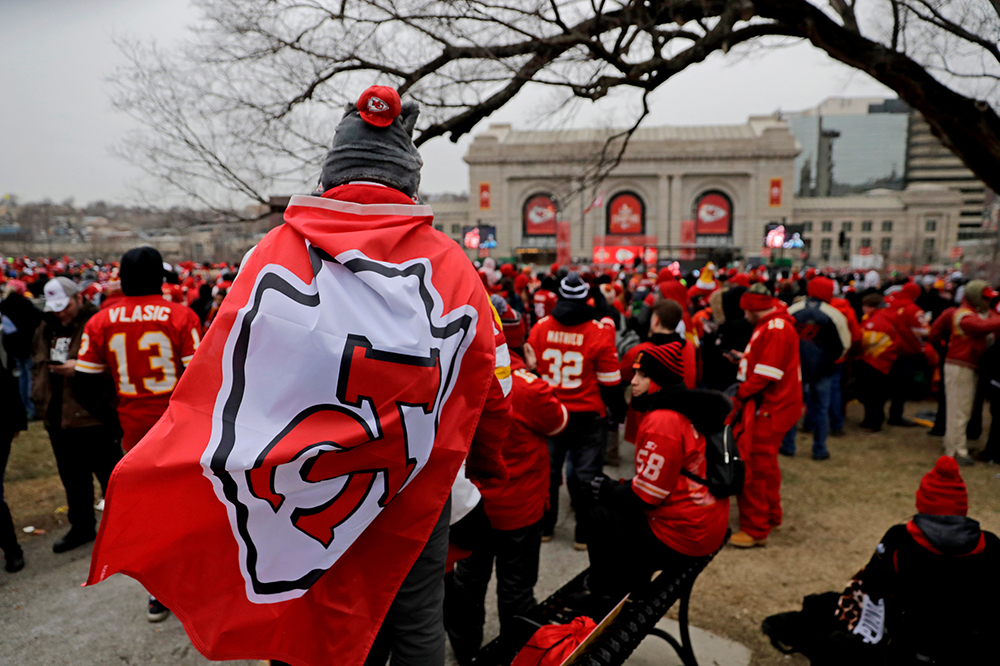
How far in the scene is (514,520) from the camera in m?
3.09

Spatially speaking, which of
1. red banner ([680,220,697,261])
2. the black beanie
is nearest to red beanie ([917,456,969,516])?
the black beanie

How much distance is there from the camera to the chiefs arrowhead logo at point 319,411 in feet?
5.08

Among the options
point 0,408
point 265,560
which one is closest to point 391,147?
point 265,560

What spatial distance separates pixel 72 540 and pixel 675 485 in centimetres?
473

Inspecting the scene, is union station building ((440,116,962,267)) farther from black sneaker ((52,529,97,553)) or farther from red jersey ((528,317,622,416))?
black sneaker ((52,529,97,553))

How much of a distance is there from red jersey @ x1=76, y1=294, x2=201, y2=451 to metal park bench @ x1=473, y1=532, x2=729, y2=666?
267 centimetres

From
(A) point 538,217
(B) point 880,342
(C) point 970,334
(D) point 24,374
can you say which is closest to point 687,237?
(A) point 538,217

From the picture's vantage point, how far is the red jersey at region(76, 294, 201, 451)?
3785 millimetres

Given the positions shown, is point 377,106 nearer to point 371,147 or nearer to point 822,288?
point 371,147

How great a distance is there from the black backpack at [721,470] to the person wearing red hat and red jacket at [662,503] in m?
0.03

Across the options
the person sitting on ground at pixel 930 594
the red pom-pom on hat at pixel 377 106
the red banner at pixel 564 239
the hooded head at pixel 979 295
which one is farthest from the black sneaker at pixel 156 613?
the red banner at pixel 564 239

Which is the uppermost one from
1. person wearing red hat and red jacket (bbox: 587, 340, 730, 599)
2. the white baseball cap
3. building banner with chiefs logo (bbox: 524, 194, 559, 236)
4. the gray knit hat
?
building banner with chiefs logo (bbox: 524, 194, 559, 236)

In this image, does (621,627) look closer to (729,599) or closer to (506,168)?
(729,599)

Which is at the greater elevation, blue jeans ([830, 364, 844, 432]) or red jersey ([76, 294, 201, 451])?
red jersey ([76, 294, 201, 451])
